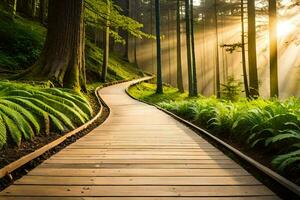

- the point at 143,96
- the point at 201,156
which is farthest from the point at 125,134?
the point at 143,96

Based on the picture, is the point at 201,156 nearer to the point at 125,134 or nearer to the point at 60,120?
the point at 125,134

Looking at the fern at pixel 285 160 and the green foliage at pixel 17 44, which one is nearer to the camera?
the fern at pixel 285 160

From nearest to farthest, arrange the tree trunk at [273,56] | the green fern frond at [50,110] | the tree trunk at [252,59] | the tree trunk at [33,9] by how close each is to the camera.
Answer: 1. the green fern frond at [50,110]
2. the tree trunk at [273,56]
3. the tree trunk at [252,59]
4. the tree trunk at [33,9]

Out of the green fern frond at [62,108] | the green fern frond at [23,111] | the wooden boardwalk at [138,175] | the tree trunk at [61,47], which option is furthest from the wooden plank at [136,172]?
the tree trunk at [61,47]

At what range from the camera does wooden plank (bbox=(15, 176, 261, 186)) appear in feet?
15.4

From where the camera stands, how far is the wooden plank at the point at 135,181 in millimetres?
4688

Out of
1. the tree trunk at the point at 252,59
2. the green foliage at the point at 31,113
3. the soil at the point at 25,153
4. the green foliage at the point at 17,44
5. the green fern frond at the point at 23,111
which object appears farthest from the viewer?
the green foliage at the point at 17,44

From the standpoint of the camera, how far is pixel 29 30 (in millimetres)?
27266

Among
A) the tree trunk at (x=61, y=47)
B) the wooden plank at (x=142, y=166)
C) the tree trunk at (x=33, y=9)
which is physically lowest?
the wooden plank at (x=142, y=166)

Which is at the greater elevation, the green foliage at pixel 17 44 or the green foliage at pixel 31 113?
the green foliage at pixel 17 44

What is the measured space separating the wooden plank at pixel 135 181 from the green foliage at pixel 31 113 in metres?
1.28

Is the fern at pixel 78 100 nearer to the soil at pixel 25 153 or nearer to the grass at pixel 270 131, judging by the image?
the soil at pixel 25 153

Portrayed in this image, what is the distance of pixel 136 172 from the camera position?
17.3ft

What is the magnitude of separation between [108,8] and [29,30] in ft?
40.7
